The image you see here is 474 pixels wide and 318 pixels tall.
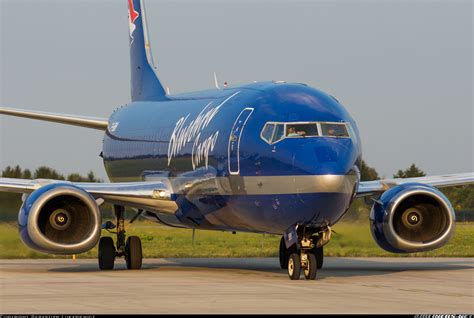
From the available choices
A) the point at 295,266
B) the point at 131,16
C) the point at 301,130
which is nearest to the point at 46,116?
the point at 131,16

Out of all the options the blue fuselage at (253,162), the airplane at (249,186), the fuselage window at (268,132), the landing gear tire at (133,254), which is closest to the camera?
the blue fuselage at (253,162)

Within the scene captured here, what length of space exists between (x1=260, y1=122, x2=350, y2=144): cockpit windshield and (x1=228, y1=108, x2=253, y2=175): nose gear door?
3.40ft

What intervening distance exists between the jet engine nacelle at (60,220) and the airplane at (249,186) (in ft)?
0.07

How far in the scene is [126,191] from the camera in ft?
86.8

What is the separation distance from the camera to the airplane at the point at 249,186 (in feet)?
70.7

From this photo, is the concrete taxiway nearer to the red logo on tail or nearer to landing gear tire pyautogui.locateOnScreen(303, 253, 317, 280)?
landing gear tire pyautogui.locateOnScreen(303, 253, 317, 280)

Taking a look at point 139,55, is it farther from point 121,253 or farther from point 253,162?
point 253,162

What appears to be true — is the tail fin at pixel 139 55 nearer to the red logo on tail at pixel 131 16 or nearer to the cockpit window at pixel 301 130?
the red logo on tail at pixel 131 16

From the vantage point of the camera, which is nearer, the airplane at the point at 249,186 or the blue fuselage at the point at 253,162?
the blue fuselage at the point at 253,162

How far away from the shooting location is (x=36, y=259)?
34125 mm

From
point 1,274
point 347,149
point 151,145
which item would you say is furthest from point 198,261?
point 347,149

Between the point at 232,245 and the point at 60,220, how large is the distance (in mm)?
15475

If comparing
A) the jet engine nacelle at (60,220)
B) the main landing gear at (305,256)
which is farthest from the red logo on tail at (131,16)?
the main landing gear at (305,256)

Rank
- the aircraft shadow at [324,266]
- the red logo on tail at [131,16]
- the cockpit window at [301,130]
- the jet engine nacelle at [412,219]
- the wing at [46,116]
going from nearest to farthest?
the cockpit window at [301,130] < the jet engine nacelle at [412,219] < the aircraft shadow at [324,266] < the wing at [46,116] < the red logo on tail at [131,16]
